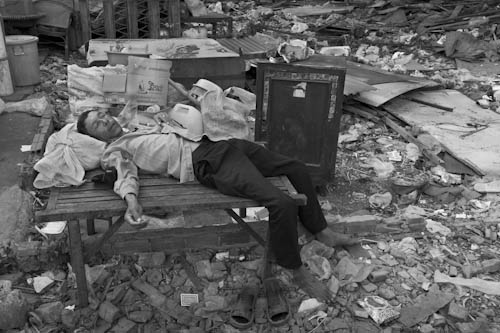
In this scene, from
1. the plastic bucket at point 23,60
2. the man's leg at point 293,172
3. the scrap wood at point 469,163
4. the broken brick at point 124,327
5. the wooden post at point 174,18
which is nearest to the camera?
the broken brick at point 124,327

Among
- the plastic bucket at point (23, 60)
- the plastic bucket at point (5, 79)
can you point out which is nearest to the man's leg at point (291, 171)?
the plastic bucket at point (5, 79)

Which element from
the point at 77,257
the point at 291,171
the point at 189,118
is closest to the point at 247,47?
the point at 189,118

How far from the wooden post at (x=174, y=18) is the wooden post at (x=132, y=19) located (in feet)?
2.37

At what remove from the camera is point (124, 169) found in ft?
11.5

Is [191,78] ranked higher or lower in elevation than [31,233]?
higher

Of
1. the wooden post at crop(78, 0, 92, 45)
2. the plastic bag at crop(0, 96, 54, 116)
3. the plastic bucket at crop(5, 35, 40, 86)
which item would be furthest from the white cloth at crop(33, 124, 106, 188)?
the wooden post at crop(78, 0, 92, 45)

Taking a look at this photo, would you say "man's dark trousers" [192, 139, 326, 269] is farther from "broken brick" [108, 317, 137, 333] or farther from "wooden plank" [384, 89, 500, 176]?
"wooden plank" [384, 89, 500, 176]

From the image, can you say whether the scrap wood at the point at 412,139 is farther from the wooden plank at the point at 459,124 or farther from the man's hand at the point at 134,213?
the man's hand at the point at 134,213

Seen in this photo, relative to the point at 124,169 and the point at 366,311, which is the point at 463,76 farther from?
the point at 124,169

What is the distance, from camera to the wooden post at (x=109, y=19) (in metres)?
10.2

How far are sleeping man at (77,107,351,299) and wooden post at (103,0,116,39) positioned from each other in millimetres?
6994

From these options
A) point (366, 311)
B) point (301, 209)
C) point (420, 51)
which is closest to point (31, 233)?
point (301, 209)

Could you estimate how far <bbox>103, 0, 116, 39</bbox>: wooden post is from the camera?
10156 mm

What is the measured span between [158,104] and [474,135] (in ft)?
12.9
